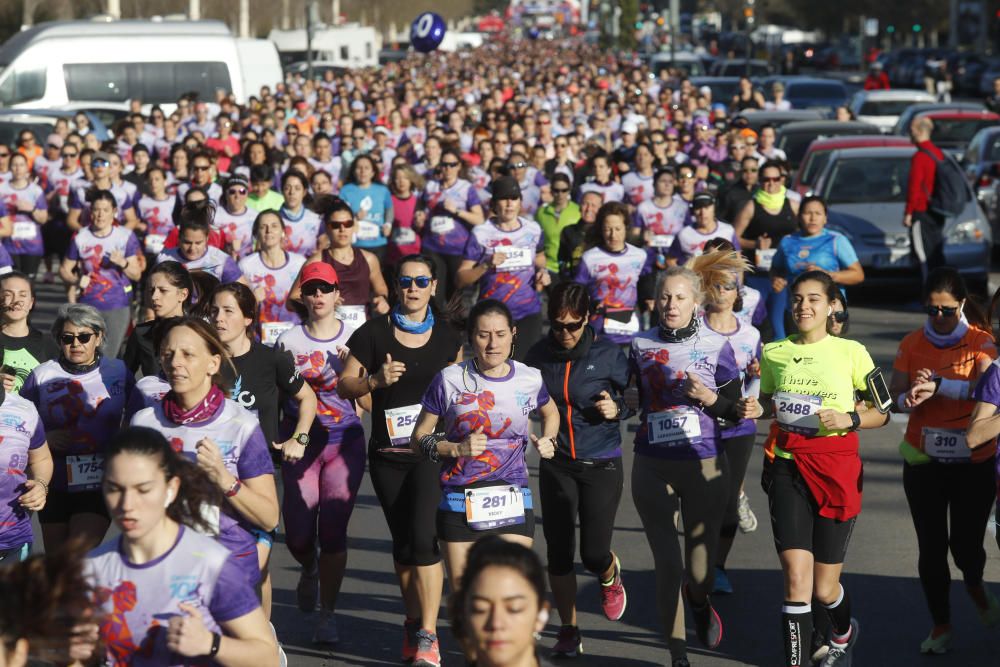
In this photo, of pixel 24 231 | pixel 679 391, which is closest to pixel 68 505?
pixel 679 391

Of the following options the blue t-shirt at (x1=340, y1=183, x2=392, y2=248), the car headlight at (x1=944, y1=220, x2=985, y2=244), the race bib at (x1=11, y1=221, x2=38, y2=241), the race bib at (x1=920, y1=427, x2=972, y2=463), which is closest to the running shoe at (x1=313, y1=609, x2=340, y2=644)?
the race bib at (x1=920, y1=427, x2=972, y2=463)

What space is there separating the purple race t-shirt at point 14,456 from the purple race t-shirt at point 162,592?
6.60 feet

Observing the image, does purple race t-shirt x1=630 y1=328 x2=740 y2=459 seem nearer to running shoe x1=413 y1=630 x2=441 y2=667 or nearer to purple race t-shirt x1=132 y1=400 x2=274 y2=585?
running shoe x1=413 y1=630 x2=441 y2=667

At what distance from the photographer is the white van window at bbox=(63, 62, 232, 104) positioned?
3014 cm

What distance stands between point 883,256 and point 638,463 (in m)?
10.4

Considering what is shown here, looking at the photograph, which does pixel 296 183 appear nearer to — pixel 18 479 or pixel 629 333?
pixel 629 333

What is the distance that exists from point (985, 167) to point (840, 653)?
50.9ft

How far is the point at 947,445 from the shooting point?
6.96m

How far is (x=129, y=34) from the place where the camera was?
99.2 feet

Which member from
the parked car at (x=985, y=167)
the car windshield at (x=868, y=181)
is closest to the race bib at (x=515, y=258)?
the car windshield at (x=868, y=181)

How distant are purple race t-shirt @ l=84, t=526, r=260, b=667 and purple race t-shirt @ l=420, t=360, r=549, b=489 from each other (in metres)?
2.37

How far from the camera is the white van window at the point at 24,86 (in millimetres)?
29500

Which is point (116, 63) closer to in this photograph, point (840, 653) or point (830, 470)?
point (830, 470)

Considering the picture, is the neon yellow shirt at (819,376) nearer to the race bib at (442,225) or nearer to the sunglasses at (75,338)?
the sunglasses at (75,338)
